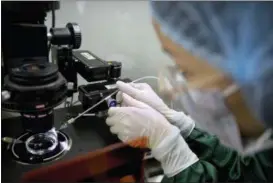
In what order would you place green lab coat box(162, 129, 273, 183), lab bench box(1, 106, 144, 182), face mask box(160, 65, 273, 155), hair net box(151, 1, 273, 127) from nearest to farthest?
1. hair net box(151, 1, 273, 127)
2. face mask box(160, 65, 273, 155)
3. lab bench box(1, 106, 144, 182)
4. green lab coat box(162, 129, 273, 183)

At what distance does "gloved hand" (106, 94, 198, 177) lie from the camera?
92 centimetres

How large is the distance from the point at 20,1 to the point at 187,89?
47 cm

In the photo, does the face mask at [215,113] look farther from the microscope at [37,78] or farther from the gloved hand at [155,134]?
the microscope at [37,78]

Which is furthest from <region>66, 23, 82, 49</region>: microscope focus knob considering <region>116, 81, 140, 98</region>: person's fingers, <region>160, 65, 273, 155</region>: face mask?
<region>160, 65, 273, 155</region>: face mask

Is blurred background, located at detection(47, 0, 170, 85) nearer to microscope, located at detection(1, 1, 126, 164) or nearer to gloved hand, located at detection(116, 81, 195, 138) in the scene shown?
gloved hand, located at detection(116, 81, 195, 138)

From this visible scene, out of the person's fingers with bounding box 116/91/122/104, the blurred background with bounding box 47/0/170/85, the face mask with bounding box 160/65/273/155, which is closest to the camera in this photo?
the face mask with bounding box 160/65/273/155

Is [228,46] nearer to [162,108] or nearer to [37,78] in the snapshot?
[37,78]

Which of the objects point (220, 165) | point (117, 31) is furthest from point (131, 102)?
point (117, 31)

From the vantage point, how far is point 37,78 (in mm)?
687

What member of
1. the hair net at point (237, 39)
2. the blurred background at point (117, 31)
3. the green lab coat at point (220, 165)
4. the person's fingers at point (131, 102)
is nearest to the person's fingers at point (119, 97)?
the person's fingers at point (131, 102)

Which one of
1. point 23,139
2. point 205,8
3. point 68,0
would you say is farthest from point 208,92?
point 68,0

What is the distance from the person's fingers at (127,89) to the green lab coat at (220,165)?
256 mm

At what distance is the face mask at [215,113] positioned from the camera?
2.19 feet

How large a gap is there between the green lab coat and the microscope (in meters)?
0.35
